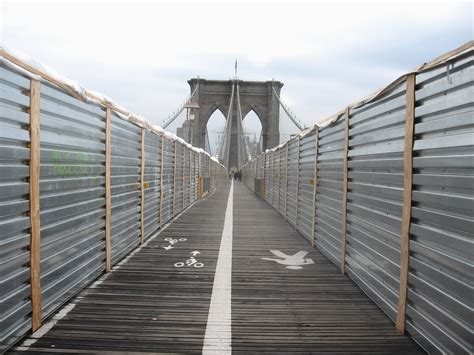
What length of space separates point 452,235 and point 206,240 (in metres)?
4.35

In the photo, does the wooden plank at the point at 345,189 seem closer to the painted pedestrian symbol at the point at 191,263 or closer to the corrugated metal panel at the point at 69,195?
the painted pedestrian symbol at the point at 191,263

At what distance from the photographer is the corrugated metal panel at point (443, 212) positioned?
83.7 inches

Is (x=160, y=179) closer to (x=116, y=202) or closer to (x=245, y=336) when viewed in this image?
(x=116, y=202)

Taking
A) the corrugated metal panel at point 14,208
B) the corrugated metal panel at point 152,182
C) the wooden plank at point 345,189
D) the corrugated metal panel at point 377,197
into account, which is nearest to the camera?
the corrugated metal panel at point 14,208

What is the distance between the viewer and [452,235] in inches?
88.7

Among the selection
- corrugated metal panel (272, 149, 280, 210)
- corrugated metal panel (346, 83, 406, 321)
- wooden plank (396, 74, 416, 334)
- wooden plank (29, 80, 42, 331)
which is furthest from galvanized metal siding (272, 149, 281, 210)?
wooden plank (29, 80, 42, 331)

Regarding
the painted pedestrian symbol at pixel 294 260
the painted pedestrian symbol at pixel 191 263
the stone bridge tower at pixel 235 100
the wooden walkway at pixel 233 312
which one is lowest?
the wooden walkway at pixel 233 312

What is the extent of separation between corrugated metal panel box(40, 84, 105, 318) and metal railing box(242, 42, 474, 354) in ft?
8.43

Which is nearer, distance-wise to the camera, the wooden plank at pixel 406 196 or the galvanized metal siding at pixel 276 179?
the wooden plank at pixel 406 196

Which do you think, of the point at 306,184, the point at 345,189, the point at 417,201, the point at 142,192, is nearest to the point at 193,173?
the point at 306,184

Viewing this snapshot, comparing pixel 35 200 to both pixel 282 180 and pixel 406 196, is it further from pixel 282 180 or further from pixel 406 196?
pixel 282 180

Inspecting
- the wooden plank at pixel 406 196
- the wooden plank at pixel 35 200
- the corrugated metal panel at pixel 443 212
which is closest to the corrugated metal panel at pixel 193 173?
the wooden plank at pixel 35 200

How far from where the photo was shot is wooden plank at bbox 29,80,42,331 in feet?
8.55

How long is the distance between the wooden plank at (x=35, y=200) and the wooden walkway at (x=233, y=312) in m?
0.23
